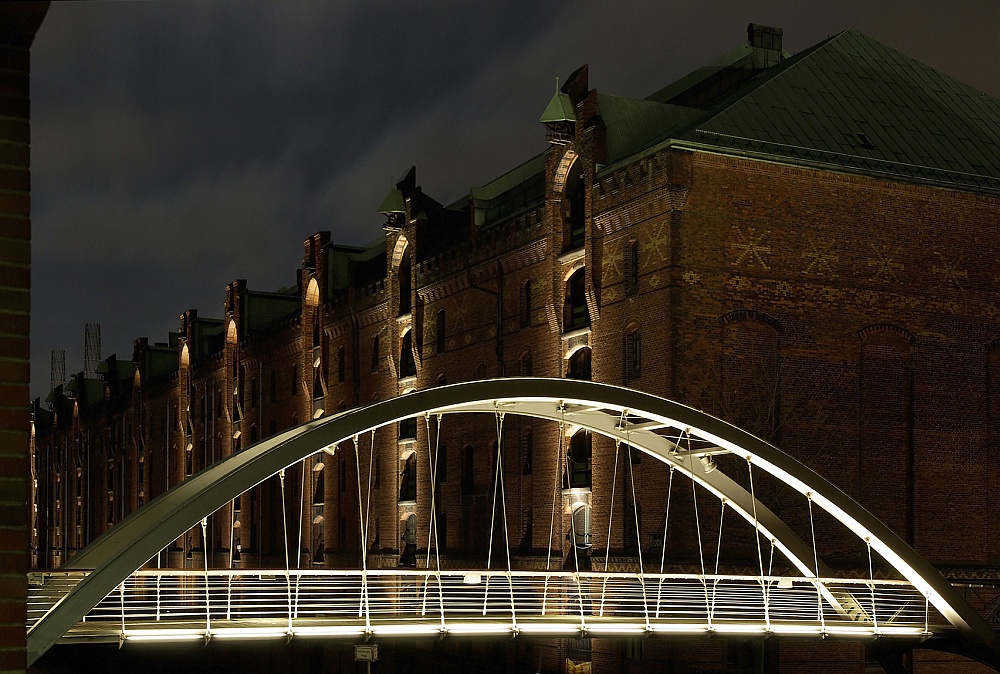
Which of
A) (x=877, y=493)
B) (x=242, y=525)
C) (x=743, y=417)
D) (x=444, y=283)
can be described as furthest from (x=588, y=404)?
(x=242, y=525)

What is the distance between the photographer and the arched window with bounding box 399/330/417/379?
133 ft

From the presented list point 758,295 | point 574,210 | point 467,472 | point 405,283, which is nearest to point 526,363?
point 574,210

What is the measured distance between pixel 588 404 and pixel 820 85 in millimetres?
15992

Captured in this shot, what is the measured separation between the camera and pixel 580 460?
3072 centimetres

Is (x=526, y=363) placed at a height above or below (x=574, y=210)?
below

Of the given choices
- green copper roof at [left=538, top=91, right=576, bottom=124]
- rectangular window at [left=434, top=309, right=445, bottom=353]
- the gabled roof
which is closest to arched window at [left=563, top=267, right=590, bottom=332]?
green copper roof at [left=538, top=91, right=576, bottom=124]

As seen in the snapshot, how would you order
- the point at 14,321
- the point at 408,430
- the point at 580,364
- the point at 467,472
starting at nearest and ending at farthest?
the point at 14,321, the point at 580,364, the point at 467,472, the point at 408,430

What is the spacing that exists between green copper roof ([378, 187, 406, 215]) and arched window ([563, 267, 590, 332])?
35.9 ft

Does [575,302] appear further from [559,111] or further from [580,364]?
[559,111]

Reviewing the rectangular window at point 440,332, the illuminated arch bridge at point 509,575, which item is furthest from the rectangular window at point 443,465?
the illuminated arch bridge at point 509,575

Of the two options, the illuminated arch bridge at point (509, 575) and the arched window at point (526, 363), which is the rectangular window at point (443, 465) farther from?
the illuminated arch bridge at point (509, 575)

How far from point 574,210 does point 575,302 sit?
2141 millimetres

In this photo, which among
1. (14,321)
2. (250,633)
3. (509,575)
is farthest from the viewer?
(509,575)

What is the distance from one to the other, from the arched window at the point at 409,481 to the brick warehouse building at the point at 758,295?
0.75m
